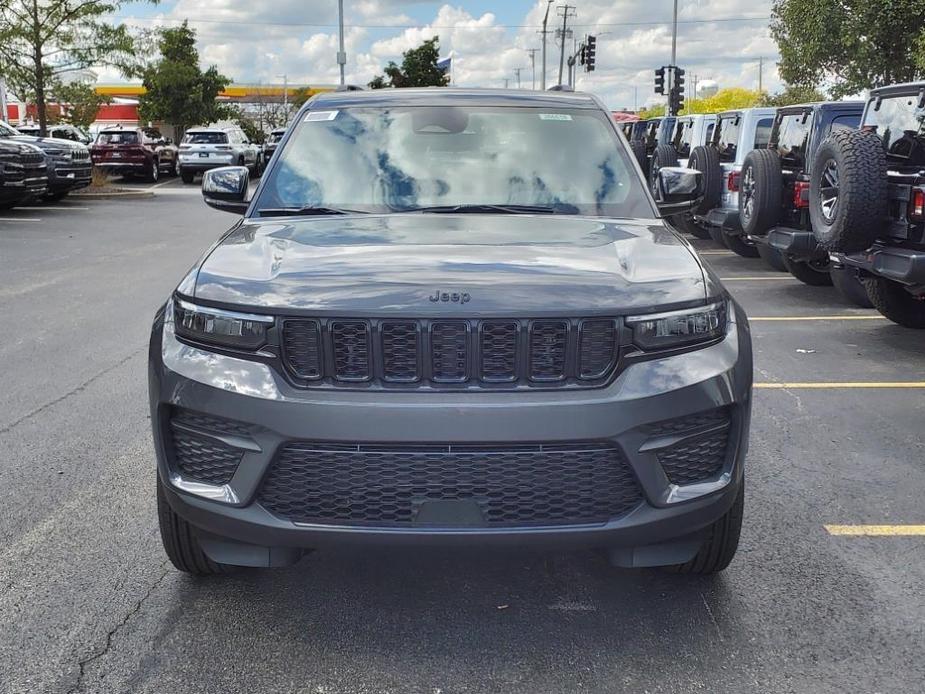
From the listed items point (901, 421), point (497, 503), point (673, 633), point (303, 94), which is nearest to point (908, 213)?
point (901, 421)

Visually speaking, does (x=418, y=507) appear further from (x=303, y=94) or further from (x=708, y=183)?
(x=303, y=94)

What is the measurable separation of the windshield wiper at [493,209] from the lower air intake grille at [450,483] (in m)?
1.43

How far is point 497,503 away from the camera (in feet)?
9.48

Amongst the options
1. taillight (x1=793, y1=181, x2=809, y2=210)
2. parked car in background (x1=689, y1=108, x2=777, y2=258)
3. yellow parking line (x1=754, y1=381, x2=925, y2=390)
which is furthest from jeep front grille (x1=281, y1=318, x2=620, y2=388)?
parked car in background (x1=689, y1=108, x2=777, y2=258)

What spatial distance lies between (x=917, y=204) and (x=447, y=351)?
5425 mm

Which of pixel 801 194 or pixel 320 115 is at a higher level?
pixel 320 115

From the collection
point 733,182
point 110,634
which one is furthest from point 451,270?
point 733,182

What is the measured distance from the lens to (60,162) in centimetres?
2236

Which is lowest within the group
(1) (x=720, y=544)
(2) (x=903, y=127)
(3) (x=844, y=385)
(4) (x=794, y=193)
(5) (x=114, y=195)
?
(5) (x=114, y=195)

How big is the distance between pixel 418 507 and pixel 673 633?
1.01m

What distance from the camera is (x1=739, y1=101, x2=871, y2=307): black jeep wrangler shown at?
9.88m

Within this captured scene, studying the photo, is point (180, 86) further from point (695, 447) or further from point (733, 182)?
point (695, 447)

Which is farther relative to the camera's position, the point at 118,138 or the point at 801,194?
the point at 118,138

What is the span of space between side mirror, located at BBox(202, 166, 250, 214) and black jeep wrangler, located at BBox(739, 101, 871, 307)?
6542 millimetres
